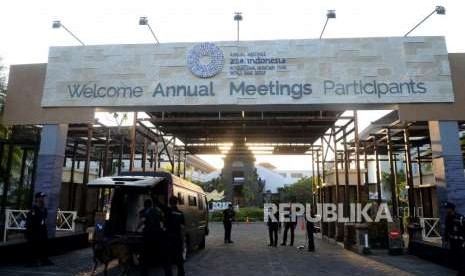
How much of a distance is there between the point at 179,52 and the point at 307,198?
48364 mm

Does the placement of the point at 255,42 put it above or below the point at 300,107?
above

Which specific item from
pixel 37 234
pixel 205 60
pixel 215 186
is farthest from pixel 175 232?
pixel 215 186

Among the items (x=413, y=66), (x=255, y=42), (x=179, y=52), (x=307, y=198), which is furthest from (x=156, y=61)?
(x=307, y=198)

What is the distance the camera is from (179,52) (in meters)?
12.9

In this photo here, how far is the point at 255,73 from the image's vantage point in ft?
41.4

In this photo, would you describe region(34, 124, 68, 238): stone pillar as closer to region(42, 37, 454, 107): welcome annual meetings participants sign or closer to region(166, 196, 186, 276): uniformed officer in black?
region(42, 37, 454, 107): welcome annual meetings participants sign

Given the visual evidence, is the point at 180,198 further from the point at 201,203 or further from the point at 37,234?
the point at 37,234

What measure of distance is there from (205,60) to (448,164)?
8.37m

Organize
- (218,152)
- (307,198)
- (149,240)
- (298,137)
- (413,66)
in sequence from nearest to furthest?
(149,240) → (413,66) → (298,137) → (218,152) → (307,198)

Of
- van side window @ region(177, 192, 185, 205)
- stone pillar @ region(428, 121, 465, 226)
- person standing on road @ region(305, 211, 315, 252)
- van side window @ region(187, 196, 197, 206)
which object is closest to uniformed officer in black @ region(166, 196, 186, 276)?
van side window @ region(177, 192, 185, 205)

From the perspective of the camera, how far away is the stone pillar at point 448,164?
37.4 feet

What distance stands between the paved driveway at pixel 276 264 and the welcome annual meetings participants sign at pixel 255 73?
16.5ft

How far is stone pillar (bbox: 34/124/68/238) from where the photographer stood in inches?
496

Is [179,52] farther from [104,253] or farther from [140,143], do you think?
[140,143]
